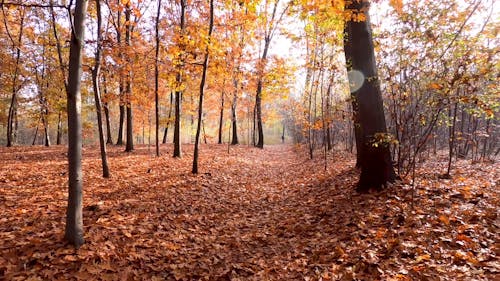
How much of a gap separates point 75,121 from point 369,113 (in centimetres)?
665

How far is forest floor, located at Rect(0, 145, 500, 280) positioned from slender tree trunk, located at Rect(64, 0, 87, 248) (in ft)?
1.61

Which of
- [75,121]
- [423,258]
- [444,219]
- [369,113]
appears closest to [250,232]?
[423,258]

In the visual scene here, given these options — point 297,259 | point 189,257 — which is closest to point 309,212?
point 297,259

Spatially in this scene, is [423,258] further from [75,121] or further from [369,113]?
[75,121]

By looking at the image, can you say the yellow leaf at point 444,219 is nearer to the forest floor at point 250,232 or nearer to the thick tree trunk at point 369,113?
the forest floor at point 250,232

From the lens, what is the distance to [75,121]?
171 inches

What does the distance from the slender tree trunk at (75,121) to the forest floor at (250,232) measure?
0.49 m

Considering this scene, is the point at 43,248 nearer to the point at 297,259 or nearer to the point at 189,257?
the point at 189,257

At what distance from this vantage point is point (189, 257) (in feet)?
16.3

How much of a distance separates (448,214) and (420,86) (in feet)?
10.1

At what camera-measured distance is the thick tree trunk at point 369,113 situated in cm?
687

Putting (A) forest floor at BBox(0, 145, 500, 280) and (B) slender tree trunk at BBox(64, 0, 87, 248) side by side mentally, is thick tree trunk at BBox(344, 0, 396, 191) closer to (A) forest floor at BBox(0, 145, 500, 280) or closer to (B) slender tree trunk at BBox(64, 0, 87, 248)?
(A) forest floor at BBox(0, 145, 500, 280)

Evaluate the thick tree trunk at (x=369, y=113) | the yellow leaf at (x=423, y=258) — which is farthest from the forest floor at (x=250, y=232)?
the thick tree trunk at (x=369, y=113)

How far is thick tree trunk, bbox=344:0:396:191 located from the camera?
687cm
